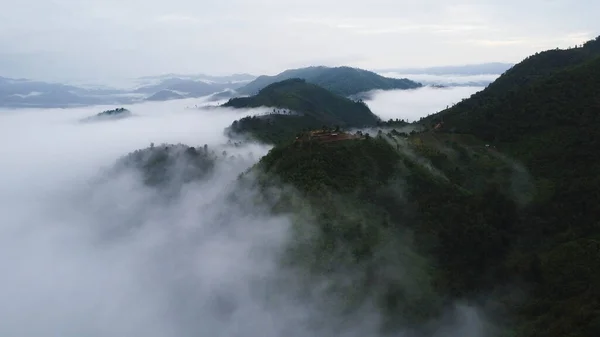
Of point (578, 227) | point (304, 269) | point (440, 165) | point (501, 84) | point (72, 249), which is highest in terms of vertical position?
point (501, 84)

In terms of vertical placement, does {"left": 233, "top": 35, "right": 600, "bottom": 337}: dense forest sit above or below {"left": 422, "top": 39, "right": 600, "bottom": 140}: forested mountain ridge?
below

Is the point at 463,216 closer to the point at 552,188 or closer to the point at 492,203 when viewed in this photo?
the point at 492,203

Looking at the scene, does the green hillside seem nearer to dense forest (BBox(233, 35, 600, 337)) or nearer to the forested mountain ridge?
dense forest (BBox(233, 35, 600, 337))

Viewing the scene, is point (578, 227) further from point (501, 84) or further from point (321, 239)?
point (501, 84)

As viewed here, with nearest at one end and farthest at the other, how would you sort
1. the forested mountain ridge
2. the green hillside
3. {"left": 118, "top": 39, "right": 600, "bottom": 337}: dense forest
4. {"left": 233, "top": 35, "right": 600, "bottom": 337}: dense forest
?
{"left": 233, "top": 35, "right": 600, "bottom": 337}: dense forest → {"left": 118, "top": 39, "right": 600, "bottom": 337}: dense forest → the green hillside → the forested mountain ridge

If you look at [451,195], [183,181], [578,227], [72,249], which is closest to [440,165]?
[451,195]

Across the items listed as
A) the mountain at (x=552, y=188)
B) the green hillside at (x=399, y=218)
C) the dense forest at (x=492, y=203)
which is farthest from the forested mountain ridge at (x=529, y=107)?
the green hillside at (x=399, y=218)

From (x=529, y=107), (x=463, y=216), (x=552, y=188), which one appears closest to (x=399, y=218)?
(x=463, y=216)

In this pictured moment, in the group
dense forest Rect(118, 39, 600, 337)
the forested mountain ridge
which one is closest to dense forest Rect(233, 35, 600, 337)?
dense forest Rect(118, 39, 600, 337)
